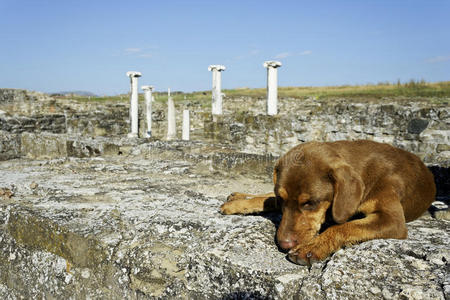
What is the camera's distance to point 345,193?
2256mm

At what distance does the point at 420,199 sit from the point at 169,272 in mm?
1749

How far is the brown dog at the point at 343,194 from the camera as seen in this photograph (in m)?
2.20

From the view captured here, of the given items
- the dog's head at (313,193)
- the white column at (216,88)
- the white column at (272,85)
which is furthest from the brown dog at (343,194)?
the white column at (216,88)

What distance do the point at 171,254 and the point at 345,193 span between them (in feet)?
3.55

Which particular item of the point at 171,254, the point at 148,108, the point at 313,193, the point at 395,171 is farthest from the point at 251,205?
the point at 148,108

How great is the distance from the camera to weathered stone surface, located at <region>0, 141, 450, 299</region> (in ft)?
6.20

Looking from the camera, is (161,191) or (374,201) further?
(161,191)

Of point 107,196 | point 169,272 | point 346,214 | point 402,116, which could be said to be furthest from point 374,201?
point 402,116

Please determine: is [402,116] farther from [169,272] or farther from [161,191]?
[169,272]

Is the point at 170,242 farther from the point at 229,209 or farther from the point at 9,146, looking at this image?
the point at 9,146

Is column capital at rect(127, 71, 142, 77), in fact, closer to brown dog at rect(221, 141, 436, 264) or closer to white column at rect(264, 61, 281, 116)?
white column at rect(264, 61, 281, 116)

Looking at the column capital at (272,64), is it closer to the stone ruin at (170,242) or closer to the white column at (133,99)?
the white column at (133,99)

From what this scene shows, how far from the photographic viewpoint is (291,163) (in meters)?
2.48

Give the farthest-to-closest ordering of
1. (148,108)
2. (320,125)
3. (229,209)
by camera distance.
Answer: (148,108) < (320,125) < (229,209)
